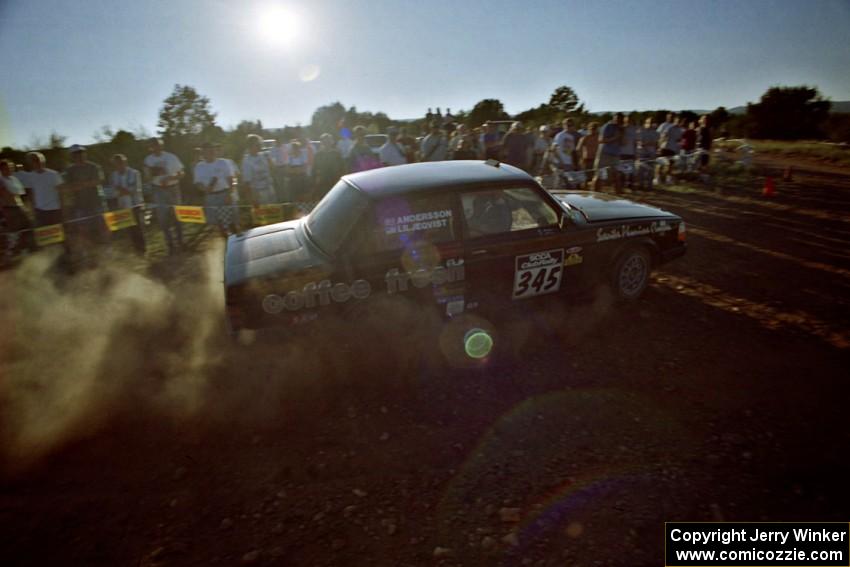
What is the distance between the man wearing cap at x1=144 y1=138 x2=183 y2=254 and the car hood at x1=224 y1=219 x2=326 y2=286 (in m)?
4.07

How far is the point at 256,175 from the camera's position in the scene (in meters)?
8.66

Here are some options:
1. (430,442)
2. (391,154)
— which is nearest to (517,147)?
(391,154)

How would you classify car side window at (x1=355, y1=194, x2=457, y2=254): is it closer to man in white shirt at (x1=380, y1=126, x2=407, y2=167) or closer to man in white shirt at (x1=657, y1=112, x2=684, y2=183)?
man in white shirt at (x1=380, y1=126, x2=407, y2=167)

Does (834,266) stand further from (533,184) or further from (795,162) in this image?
(795,162)

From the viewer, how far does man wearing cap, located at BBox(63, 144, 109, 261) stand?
7.56 meters

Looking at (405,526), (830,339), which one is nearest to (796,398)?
(830,339)

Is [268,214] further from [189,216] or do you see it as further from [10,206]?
[10,206]

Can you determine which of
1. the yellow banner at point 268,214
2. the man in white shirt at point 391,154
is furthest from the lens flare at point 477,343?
the man in white shirt at point 391,154

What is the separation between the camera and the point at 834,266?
232 inches

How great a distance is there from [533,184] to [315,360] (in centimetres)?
257

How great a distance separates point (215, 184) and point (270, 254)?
4.69 meters

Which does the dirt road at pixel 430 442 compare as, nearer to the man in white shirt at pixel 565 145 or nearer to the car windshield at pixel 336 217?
the car windshield at pixel 336 217

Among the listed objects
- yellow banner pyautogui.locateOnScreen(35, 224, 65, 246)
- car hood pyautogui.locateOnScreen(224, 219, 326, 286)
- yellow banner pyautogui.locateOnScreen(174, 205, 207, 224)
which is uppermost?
car hood pyautogui.locateOnScreen(224, 219, 326, 286)

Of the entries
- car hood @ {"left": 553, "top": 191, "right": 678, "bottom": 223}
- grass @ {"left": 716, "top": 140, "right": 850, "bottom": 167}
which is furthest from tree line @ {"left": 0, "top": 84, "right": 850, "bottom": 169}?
car hood @ {"left": 553, "top": 191, "right": 678, "bottom": 223}
